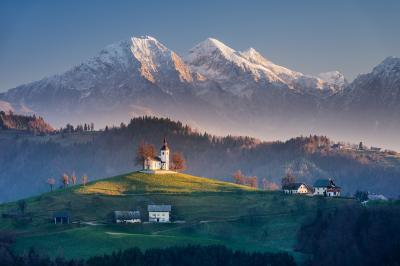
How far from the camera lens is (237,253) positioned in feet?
634

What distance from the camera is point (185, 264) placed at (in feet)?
615

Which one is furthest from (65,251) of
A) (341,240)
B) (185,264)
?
(341,240)

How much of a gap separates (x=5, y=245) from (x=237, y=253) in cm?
5328

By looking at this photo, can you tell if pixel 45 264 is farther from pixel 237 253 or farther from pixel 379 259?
pixel 379 259

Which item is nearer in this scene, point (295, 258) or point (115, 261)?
point (115, 261)

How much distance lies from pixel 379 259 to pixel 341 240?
13.6 meters

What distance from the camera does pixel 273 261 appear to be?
189625 millimetres

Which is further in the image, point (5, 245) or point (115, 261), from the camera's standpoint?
point (5, 245)

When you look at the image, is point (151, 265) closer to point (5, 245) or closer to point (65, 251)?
point (65, 251)

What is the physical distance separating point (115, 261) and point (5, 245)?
100 feet

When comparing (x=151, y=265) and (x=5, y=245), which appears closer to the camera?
(x=151, y=265)

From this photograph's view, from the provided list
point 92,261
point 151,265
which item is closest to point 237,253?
point 151,265

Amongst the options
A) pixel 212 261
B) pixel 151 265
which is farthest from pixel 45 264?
pixel 212 261

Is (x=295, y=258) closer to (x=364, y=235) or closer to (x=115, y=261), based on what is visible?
(x=364, y=235)
